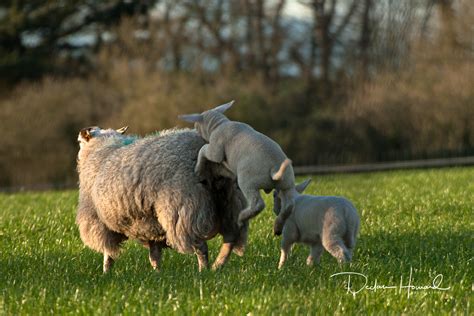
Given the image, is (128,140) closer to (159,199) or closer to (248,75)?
(159,199)

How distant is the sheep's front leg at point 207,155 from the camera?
250 inches

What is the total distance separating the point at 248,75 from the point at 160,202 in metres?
24.5

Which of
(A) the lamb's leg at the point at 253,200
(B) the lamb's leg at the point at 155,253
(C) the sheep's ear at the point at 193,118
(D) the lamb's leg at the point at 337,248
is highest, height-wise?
(C) the sheep's ear at the point at 193,118

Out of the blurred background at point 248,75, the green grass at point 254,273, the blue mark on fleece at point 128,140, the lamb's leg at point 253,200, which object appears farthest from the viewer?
the blurred background at point 248,75

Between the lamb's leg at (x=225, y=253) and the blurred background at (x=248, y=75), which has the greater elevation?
the lamb's leg at (x=225, y=253)

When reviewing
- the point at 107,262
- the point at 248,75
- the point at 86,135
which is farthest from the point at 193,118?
the point at 248,75

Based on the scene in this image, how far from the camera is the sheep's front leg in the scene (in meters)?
6.35

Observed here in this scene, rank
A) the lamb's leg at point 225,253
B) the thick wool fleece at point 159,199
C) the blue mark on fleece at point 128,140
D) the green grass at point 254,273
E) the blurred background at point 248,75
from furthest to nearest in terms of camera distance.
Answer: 1. the blurred background at point 248,75
2. the blue mark on fleece at point 128,140
3. the lamb's leg at point 225,253
4. the thick wool fleece at point 159,199
5. the green grass at point 254,273

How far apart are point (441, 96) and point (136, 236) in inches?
803

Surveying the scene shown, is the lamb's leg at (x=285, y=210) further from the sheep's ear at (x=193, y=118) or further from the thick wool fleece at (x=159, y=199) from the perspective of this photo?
the sheep's ear at (x=193, y=118)

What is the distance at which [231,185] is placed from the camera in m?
6.85

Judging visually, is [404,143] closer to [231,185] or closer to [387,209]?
[387,209]

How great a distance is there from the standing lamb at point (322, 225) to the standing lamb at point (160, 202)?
371mm
